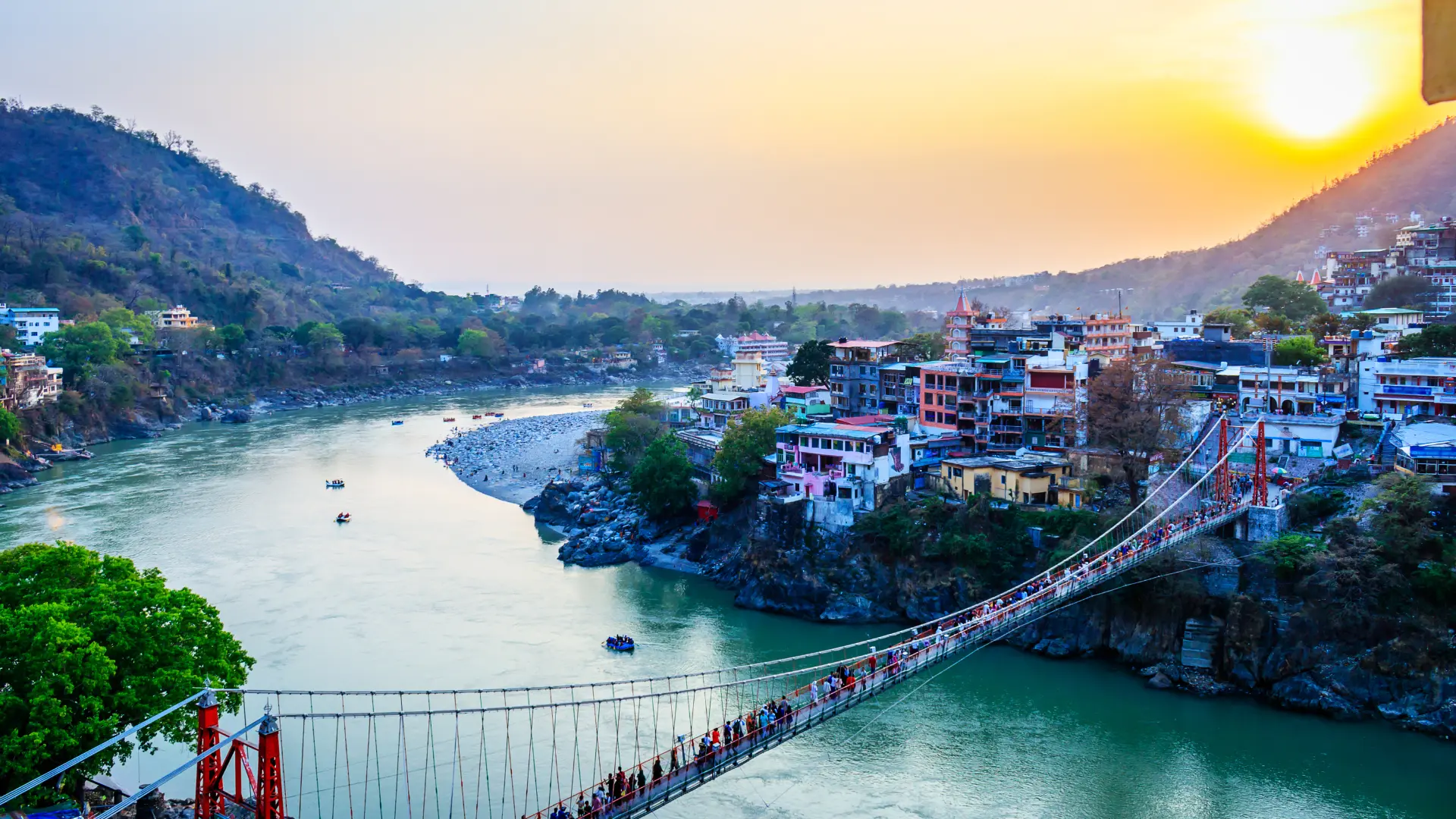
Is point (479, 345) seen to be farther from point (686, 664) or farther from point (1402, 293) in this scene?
point (686, 664)

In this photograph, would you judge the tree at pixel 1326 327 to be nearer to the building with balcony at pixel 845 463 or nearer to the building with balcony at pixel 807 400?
the building with balcony at pixel 807 400

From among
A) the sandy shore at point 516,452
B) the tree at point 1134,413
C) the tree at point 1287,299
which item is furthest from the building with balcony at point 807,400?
the tree at point 1287,299

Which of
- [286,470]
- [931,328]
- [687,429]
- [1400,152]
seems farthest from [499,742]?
[1400,152]

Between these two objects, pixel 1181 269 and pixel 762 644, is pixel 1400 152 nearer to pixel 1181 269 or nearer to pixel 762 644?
pixel 1181 269

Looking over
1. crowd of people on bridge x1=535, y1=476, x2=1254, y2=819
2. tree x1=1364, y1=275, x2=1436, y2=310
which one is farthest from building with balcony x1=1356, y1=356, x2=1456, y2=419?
tree x1=1364, y1=275, x2=1436, y2=310

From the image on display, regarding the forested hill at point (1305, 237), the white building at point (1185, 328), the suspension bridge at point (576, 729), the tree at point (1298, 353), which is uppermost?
the forested hill at point (1305, 237)

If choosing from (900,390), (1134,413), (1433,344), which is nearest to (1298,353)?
(1433,344)

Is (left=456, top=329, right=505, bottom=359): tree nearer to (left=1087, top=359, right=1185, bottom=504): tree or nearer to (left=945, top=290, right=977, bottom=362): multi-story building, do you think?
(left=945, top=290, right=977, bottom=362): multi-story building

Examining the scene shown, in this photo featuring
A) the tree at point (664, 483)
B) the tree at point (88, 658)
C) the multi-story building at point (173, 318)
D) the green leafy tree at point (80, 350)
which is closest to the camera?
the tree at point (88, 658)
